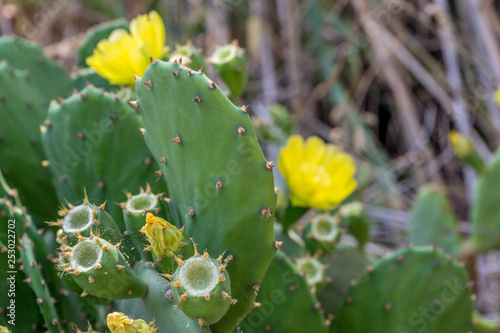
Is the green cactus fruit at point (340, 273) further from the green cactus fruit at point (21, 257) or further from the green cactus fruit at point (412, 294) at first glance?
the green cactus fruit at point (21, 257)

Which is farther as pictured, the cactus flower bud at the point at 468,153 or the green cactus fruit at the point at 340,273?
the cactus flower bud at the point at 468,153

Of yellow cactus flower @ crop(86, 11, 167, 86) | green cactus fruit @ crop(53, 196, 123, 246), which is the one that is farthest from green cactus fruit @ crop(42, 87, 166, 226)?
green cactus fruit @ crop(53, 196, 123, 246)

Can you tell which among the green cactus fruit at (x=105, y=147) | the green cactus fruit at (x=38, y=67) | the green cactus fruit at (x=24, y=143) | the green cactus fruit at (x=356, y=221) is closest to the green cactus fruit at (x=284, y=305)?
the green cactus fruit at (x=105, y=147)

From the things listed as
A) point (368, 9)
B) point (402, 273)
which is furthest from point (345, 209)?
point (368, 9)

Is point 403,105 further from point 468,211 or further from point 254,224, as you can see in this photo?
point 254,224

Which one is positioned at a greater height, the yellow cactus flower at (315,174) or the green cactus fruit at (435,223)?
the yellow cactus flower at (315,174)

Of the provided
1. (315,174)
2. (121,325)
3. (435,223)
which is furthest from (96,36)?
(435,223)

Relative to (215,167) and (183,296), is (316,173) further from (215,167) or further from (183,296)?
(183,296)

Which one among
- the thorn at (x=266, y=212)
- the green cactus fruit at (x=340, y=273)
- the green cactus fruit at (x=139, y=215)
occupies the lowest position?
the green cactus fruit at (x=340, y=273)
